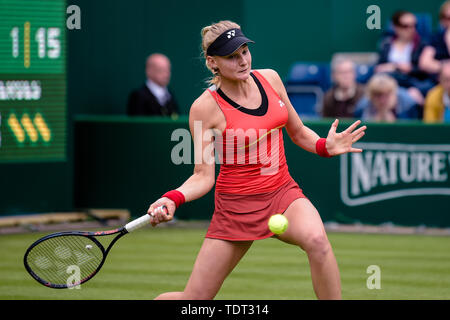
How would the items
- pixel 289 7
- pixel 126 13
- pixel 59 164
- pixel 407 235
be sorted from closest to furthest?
1. pixel 407 235
2. pixel 59 164
3. pixel 126 13
4. pixel 289 7

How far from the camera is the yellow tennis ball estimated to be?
5.66 m

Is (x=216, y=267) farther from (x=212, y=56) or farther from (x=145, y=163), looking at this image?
(x=145, y=163)

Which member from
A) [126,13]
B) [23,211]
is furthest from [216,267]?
[126,13]

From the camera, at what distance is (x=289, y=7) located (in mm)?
17969

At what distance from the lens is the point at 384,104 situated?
12148mm

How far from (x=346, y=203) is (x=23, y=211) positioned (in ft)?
13.0

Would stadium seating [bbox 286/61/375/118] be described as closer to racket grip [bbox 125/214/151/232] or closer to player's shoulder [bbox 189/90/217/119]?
player's shoulder [bbox 189/90/217/119]

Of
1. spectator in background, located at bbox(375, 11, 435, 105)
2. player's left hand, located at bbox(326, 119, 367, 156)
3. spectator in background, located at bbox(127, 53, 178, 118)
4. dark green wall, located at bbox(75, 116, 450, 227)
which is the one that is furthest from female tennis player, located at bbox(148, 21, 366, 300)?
spectator in background, located at bbox(375, 11, 435, 105)

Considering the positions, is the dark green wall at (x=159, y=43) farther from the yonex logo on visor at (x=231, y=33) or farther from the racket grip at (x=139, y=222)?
the yonex logo on visor at (x=231, y=33)

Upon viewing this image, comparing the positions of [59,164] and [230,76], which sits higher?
[230,76]

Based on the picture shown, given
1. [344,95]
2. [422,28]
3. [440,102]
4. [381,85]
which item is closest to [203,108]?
[381,85]

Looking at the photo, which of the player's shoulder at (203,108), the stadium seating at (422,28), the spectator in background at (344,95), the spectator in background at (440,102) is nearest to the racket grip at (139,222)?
the player's shoulder at (203,108)

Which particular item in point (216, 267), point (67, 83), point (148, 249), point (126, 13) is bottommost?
point (148, 249)

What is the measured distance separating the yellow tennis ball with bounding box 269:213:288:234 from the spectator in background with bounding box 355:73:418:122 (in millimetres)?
6576
